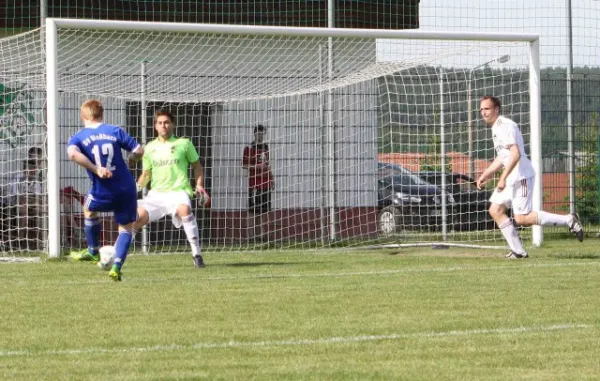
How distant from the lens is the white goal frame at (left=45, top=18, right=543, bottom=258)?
1552 centimetres

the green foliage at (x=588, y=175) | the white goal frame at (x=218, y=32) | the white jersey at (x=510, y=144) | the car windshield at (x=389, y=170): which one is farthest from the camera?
the green foliage at (x=588, y=175)

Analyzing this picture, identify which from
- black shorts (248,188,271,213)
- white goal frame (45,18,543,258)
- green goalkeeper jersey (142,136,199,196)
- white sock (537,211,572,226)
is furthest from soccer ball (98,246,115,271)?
black shorts (248,188,271,213)

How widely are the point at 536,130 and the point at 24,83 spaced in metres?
6.78

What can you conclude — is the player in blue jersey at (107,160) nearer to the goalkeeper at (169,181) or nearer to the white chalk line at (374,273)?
the white chalk line at (374,273)

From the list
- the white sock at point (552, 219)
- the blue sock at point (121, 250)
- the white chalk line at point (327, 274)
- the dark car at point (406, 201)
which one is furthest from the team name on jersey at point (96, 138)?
the dark car at point (406, 201)

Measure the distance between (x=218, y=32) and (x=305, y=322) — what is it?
8.65 metres

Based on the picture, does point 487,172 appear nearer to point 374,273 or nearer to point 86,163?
point 374,273

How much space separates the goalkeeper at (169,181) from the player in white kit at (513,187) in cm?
328

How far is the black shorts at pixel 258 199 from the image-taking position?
1892cm

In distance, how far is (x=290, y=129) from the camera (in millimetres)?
19422

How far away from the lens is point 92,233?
45.4ft

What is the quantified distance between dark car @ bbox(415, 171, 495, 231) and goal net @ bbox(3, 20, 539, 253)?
0.03 metres

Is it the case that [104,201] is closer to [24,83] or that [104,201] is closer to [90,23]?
[90,23]

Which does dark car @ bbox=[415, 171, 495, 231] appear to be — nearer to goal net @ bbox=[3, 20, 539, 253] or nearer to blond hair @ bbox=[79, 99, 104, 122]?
goal net @ bbox=[3, 20, 539, 253]
